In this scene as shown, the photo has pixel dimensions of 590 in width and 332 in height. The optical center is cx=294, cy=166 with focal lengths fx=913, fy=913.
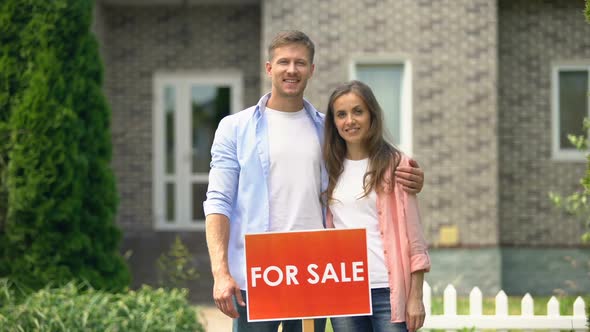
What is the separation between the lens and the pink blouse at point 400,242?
3686 millimetres

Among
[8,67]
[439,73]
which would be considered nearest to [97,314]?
[8,67]

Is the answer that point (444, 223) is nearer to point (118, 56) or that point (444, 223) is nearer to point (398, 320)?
point (118, 56)


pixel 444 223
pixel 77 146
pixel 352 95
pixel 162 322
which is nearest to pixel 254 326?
pixel 352 95

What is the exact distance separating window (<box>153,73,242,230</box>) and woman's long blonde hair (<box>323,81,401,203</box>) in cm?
856

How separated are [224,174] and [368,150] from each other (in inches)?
24.3

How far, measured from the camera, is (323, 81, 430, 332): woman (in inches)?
146

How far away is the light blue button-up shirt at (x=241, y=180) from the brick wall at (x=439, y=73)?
7.06m

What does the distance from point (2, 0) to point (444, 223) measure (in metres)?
5.65

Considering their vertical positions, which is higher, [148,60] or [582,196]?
[148,60]

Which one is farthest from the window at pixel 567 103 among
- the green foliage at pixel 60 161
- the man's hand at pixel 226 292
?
the man's hand at pixel 226 292

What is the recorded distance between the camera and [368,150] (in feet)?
12.7

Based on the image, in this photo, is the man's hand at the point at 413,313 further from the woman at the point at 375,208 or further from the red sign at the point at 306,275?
the red sign at the point at 306,275

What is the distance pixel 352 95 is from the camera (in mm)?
3826

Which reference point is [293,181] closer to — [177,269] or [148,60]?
[177,269]
